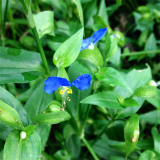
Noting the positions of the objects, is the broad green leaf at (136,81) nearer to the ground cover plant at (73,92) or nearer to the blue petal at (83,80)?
the ground cover plant at (73,92)

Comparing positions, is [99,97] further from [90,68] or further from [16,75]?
[16,75]

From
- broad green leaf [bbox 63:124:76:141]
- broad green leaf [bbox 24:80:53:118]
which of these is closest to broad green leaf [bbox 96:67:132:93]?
broad green leaf [bbox 24:80:53:118]

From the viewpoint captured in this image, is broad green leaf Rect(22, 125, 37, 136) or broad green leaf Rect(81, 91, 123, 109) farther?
broad green leaf Rect(81, 91, 123, 109)

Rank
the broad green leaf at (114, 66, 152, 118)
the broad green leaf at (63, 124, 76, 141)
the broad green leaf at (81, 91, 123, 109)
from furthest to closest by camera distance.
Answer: the broad green leaf at (63, 124, 76, 141) → the broad green leaf at (114, 66, 152, 118) → the broad green leaf at (81, 91, 123, 109)

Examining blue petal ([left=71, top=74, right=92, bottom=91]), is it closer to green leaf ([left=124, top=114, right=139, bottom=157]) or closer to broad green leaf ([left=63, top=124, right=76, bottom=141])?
green leaf ([left=124, top=114, right=139, bottom=157])

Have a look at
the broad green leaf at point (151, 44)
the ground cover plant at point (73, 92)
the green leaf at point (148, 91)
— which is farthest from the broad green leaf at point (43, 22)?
the broad green leaf at point (151, 44)

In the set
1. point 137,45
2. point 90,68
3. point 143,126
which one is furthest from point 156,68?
point 90,68

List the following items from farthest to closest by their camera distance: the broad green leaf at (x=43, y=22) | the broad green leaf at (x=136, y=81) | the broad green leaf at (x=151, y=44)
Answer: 1. the broad green leaf at (x=151, y=44)
2. the broad green leaf at (x=136, y=81)
3. the broad green leaf at (x=43, y=22)
